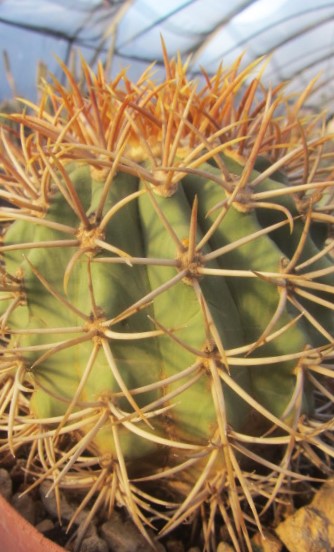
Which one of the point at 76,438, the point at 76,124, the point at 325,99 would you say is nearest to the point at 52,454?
the point at 76,438

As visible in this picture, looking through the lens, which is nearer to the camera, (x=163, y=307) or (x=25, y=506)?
(x=163, y=307)

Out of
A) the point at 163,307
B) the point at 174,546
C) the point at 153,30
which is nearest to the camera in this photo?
A: the point at 163,307

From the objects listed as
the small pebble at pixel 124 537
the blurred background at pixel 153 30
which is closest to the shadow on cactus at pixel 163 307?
the small pebble at pixel 124 537

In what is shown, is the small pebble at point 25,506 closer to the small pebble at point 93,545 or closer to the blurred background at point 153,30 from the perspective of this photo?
the small pebble at point 93,545

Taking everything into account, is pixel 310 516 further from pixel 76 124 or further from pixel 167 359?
pixel 76 124

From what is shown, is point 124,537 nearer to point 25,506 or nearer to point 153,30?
point 25,506

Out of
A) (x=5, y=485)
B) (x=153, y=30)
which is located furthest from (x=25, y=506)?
(x=153, y=30)
